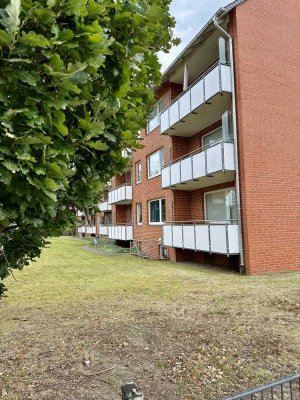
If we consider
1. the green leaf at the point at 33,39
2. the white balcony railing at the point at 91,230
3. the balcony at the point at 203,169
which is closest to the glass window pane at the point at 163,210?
the balcony at the point at 203,169

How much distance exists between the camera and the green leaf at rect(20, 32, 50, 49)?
183 cm

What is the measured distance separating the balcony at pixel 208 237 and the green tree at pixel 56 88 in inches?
354

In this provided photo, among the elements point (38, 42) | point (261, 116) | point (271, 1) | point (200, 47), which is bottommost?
point (38, 42)

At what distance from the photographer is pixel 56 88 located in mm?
2143

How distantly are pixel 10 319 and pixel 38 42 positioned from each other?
18.4 feet

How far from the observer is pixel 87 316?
20.4ft

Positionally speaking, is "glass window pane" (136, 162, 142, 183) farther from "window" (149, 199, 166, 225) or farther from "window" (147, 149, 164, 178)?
"window" (149, 199, 166, 225)

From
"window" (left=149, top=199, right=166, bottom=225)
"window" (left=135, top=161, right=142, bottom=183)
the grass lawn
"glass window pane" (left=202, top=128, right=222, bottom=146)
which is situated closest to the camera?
the grass lawn

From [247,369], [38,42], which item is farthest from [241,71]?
[38,42]

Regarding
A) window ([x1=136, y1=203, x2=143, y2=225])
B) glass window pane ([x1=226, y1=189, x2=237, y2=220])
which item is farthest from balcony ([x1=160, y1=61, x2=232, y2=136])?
window ([x1=136, y1=203, x2=143, y2=225])

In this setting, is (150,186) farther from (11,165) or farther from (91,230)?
(91,230)

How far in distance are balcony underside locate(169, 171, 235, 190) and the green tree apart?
31.2 ft

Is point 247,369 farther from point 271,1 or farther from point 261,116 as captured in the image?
point 271,1

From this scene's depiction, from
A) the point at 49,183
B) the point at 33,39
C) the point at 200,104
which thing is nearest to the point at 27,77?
the point at 33,39
